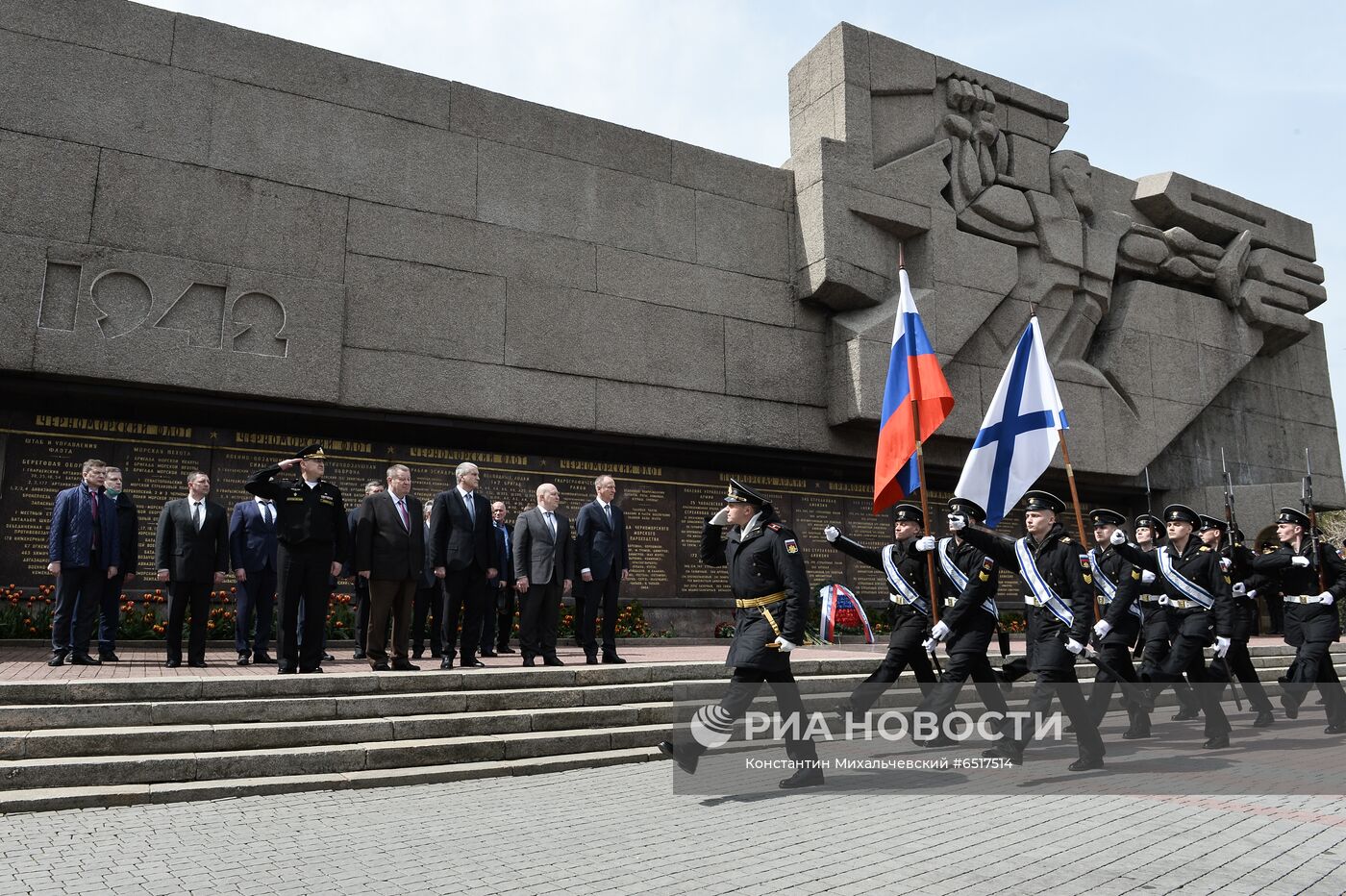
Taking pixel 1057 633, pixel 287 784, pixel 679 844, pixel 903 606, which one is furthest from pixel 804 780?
pixel 287 784

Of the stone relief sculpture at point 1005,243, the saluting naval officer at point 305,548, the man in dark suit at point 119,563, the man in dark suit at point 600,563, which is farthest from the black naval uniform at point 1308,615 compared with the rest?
the man in dark suit at point 119,563

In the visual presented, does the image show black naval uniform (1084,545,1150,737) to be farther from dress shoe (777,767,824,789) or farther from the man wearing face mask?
dress shoe (777,767,824,789)

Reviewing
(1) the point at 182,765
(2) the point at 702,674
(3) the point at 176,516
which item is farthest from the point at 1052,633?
(3) the point at 176,516

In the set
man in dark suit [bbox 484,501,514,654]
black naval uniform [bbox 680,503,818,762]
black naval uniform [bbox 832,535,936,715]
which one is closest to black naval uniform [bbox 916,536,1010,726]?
black naval uniform [bbox 832,535,936,715]

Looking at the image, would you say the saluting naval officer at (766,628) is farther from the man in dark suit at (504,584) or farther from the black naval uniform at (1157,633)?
the man in dark suit at (504,584)

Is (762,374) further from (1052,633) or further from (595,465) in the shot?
(1052,633)

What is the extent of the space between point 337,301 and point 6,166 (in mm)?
3504

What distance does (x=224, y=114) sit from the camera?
37.7ft

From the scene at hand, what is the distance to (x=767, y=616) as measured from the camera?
6.07 metres

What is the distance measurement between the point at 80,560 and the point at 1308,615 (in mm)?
11002

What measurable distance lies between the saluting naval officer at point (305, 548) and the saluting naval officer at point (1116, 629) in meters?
5.86

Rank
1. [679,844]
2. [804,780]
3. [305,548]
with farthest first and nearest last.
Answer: [305,548] → [804,780] → [679,844]

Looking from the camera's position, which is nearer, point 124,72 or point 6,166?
point 6,166

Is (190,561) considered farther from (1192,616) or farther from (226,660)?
(1192,616)
